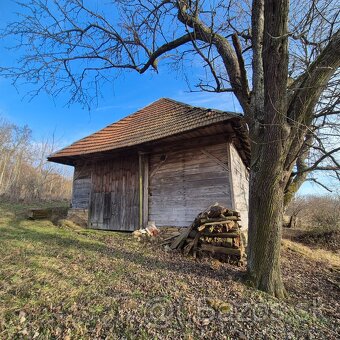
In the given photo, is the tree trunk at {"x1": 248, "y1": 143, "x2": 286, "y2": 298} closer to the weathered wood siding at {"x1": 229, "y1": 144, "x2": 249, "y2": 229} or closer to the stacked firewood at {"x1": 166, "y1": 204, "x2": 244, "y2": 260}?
the stacked firewood at {"x1": 166, "y1": 204, "x2": 244, "y2": 260}

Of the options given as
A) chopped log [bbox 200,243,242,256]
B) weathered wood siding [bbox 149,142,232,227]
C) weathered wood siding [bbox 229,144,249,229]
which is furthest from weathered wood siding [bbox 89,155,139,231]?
chopped log [bbox 200,243,242,256]

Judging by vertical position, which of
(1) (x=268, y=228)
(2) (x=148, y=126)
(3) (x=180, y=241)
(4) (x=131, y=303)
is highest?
(2) (x=148, y=126)

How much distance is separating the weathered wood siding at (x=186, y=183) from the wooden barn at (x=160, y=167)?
3 centimetres

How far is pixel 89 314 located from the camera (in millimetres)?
2941

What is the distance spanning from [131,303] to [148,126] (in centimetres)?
740

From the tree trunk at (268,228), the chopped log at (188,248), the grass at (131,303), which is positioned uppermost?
the tree trunk at (268,228)

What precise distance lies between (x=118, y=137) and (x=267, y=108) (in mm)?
7165

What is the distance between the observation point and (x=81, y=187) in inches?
432

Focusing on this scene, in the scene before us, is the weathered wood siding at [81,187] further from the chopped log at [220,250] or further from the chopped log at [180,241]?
the chopped log at [220,250]

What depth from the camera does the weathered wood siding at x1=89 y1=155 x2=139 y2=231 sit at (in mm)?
9406

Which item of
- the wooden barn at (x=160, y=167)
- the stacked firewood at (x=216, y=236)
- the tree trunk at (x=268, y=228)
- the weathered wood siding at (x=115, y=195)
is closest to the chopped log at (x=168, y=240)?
the stacked firewood at (x=216, y=236)

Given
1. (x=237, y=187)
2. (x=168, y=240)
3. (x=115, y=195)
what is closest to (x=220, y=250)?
(x=168, y=240)

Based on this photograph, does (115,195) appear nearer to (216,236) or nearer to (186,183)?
(186,183)

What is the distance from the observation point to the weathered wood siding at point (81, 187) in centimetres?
1073
